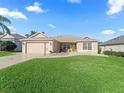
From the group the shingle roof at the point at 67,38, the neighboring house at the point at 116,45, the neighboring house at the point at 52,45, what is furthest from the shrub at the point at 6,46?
the neighboring house at the point at 116,45

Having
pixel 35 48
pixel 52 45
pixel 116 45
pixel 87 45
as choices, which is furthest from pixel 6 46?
pixel 116 45

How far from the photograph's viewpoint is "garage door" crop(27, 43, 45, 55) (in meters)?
38.9

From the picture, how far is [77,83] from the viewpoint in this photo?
10.5 metres

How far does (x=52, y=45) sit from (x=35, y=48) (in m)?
3.69

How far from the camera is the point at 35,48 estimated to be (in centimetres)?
3916

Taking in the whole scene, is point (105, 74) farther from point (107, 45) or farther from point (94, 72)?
point (107, 45)

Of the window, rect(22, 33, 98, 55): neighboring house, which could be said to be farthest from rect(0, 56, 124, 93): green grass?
the window

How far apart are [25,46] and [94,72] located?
90.7 ft

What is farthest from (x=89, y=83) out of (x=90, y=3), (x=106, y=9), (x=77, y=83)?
(x=106, y=9)

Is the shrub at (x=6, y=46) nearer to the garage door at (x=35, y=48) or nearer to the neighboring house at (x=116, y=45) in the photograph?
the garage door at (x=35, y=48)

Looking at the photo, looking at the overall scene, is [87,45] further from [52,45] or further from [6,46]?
[6,46]

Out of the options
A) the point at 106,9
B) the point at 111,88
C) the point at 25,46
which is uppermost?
the point at 106,9

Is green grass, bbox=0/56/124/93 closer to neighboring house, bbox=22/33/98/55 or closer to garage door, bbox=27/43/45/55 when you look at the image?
neighboring house, bbox=22/33/98/55

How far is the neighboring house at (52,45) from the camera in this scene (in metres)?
38.8
